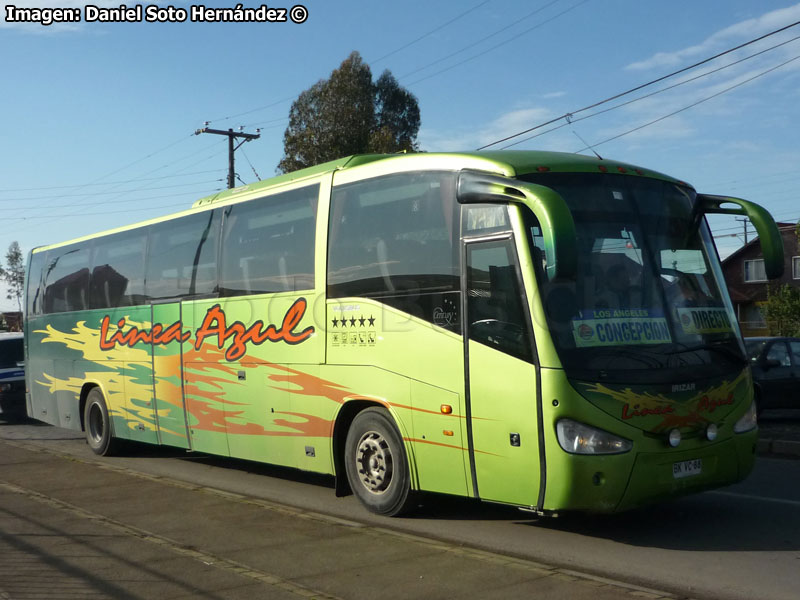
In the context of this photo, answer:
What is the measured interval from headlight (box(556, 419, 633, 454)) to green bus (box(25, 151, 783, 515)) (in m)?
0.02

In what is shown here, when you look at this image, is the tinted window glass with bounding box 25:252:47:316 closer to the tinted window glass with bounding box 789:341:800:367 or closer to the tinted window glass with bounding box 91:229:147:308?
the tinted window glass with bounding box 91:229:147:308

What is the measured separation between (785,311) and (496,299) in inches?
1486

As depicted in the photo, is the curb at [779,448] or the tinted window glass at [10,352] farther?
the tinted window glass at [10,352]

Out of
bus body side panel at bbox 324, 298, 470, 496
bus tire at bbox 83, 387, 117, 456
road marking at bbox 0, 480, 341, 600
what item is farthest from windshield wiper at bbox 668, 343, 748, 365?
bus tire at bbox 83, 387, 117, 456

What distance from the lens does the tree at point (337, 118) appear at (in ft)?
167

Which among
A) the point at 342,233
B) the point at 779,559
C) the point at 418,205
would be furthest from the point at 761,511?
the point at 342,233

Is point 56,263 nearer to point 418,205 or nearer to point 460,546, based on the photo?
point 418,205

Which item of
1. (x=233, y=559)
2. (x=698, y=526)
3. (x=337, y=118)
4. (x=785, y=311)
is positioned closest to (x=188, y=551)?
(x=233, y=559)

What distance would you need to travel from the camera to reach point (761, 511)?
8688 mm

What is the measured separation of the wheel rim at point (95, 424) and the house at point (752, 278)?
4686 cm

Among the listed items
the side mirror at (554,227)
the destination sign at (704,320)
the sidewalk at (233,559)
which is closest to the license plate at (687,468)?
the destination sign at (704,320)

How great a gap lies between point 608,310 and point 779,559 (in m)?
2.25

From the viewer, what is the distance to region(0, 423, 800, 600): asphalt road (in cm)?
636

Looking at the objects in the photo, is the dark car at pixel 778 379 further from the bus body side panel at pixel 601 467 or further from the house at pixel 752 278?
the house at pixel 752 278
